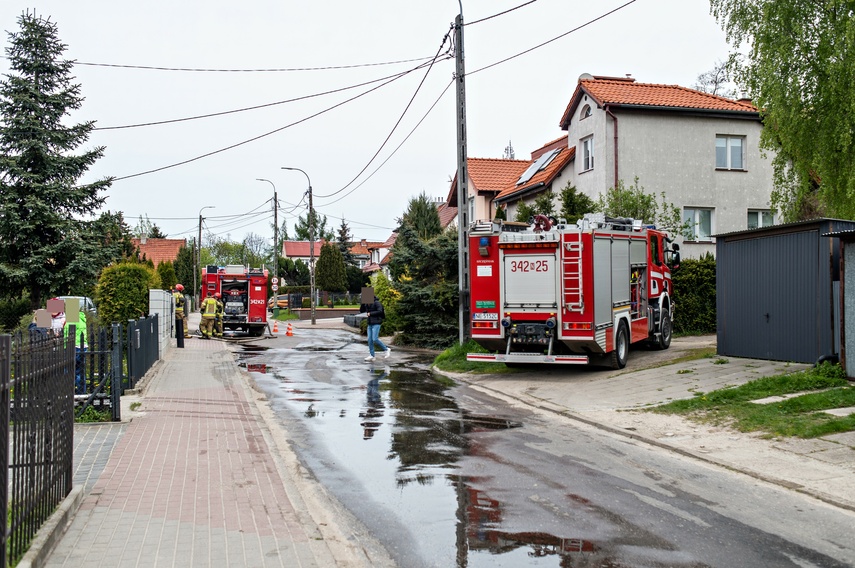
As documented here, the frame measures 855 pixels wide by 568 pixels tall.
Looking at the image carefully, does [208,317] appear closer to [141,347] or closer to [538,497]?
[141,347]

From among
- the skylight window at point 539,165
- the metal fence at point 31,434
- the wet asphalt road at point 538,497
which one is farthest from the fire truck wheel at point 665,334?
the skylight window at point 539,165

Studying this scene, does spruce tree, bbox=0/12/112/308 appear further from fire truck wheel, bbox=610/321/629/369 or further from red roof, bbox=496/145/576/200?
fire truck wheel, bbox=610/321/629/369

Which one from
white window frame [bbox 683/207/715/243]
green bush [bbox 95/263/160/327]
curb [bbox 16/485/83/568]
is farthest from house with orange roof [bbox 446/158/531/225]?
curb [bbox 16/485/83/568]

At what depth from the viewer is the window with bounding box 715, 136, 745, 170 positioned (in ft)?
95.4

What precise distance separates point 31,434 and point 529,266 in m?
11.2

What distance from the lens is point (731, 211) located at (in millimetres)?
29000

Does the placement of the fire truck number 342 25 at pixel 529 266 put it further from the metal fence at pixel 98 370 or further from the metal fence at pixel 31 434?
the metal fence at pixel 31 434

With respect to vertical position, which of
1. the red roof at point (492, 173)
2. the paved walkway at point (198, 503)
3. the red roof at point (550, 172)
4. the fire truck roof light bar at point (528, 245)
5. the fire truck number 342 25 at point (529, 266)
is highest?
the red roof at point (492, 173)

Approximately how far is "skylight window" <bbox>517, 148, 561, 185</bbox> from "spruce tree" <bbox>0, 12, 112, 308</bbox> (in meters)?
17.4

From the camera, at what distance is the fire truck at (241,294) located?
108 ft

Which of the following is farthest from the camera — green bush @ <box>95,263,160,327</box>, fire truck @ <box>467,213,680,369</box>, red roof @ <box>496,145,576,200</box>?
red roof @ <box>496,145,576,200</box>

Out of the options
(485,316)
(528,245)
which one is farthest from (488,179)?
(528,245)

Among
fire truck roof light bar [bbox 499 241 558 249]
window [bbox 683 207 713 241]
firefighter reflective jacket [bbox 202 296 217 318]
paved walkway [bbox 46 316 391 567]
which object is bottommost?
paved walkway [bbox 46 316 391 567]

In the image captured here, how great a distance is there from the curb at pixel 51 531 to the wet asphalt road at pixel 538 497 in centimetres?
219
